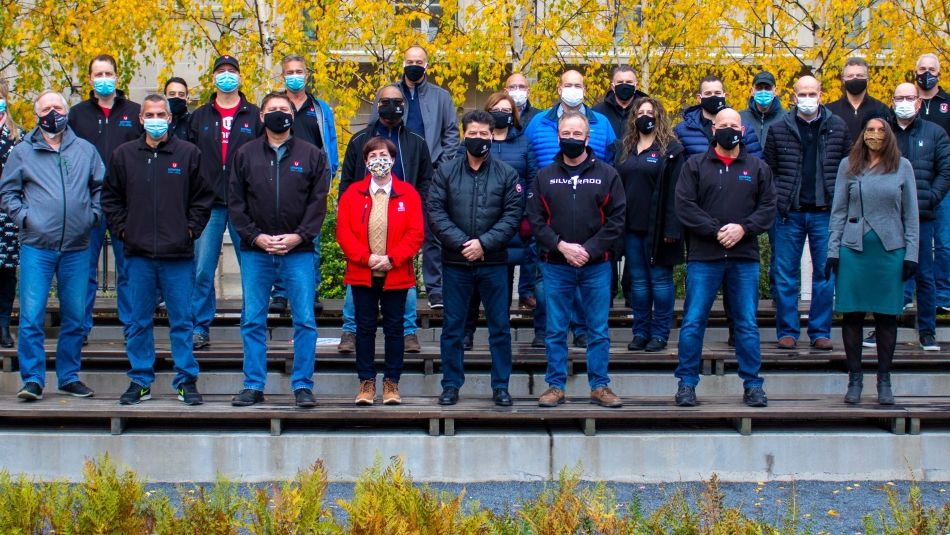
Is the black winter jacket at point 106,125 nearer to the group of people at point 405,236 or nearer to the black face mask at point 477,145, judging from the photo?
the group of people at point 405,236

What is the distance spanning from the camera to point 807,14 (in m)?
18.1

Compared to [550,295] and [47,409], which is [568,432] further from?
[47,409]

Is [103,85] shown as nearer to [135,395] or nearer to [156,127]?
[156,127]

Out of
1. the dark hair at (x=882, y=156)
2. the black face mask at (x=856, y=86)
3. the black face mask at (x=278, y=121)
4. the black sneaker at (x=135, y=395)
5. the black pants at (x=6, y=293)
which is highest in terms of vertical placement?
the black face mask at (x=856, y=86)

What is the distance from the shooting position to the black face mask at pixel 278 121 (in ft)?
28.2

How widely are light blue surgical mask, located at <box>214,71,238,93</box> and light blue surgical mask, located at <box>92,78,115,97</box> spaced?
839 millimetres

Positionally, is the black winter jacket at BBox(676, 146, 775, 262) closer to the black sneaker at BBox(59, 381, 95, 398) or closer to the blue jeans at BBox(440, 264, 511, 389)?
the blue jeans at BBox(440, 264, 511, 389)

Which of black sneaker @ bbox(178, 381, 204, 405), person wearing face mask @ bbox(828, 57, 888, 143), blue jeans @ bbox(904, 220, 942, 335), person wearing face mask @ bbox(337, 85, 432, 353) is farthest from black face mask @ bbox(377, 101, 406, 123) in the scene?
blue jeans @ bbox(904, 220, 942, 335)

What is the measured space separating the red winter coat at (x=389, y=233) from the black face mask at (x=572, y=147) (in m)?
→ 1.14

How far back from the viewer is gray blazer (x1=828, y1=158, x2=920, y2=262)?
872 centimetres

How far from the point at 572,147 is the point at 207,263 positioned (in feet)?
10.4

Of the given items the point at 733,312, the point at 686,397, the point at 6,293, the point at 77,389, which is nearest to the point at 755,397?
the point at 686,397

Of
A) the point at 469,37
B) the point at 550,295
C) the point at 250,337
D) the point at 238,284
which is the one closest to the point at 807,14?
the point at 469,37

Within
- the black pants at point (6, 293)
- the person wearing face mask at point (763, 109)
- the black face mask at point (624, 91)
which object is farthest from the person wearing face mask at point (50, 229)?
the person wearing face mask at point (763, 109)
